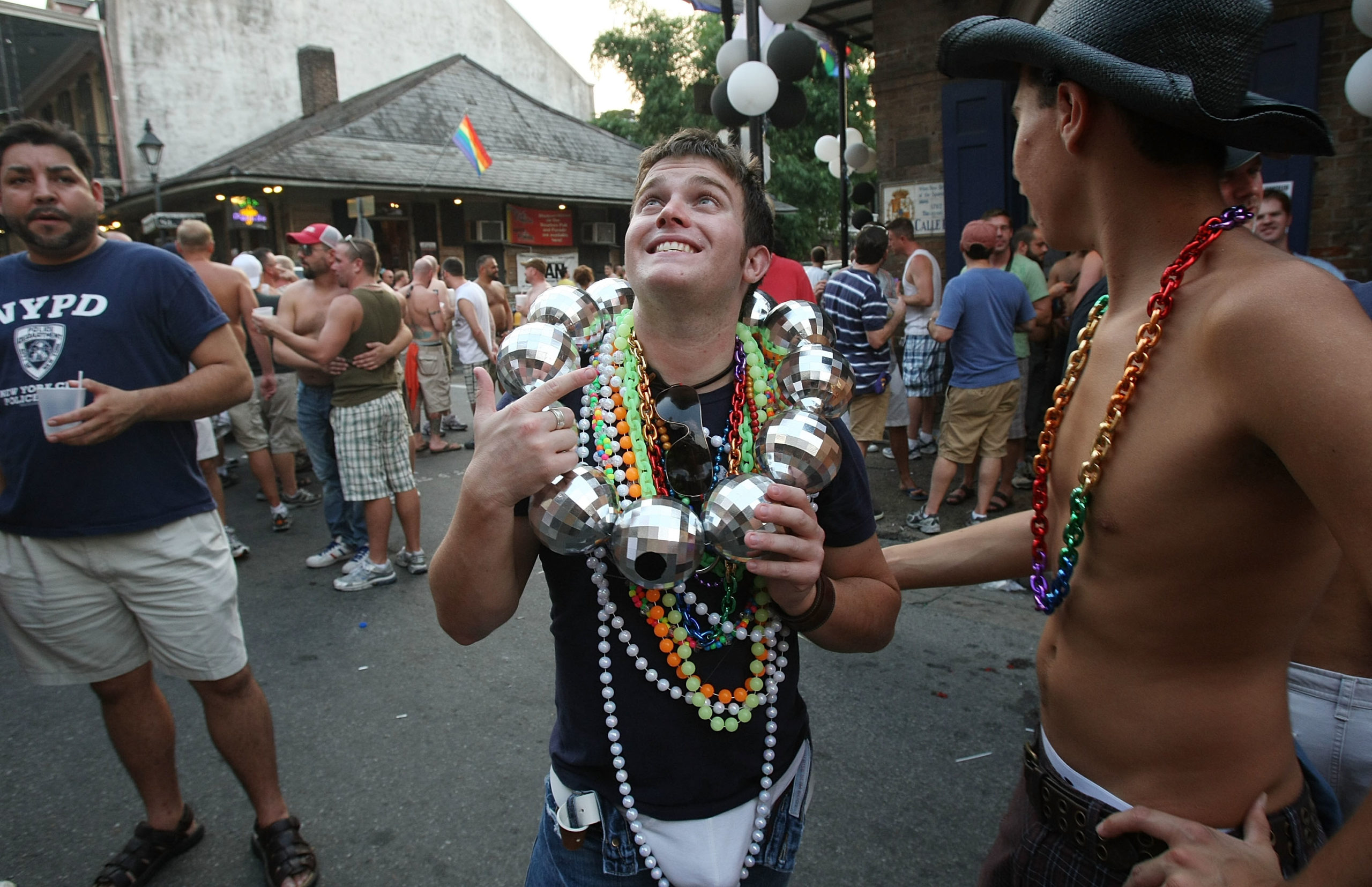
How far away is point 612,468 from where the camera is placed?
5.00ft

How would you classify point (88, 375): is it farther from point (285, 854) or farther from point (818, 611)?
point (818, 611)

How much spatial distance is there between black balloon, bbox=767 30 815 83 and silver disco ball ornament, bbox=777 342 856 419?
290 inches

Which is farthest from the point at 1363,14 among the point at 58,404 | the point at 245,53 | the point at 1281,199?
the point at 245,53

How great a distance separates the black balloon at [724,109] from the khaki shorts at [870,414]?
3.13 meters

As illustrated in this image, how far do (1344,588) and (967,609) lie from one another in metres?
3.07

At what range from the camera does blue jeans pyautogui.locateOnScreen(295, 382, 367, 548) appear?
5355 millimetres

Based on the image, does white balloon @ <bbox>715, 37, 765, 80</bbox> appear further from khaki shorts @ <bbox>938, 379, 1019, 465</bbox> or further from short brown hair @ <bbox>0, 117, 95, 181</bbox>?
Answer: short brown hair @ <bbox>0, 117, 95, 181</bbox>

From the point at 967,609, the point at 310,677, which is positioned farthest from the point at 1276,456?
the point at 310,677

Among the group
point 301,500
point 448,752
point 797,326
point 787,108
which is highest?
point 787,108

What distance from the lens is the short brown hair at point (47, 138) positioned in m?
2.53

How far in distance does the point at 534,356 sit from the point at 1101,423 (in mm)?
973

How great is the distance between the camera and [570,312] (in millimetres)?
1531

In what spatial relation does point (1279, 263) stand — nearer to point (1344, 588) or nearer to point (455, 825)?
point (1344, 588)

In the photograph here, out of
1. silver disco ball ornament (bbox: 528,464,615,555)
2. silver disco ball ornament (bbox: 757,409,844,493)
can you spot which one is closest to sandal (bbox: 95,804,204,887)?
silver disco ball ornament (bbox: 528,464,615,555)
